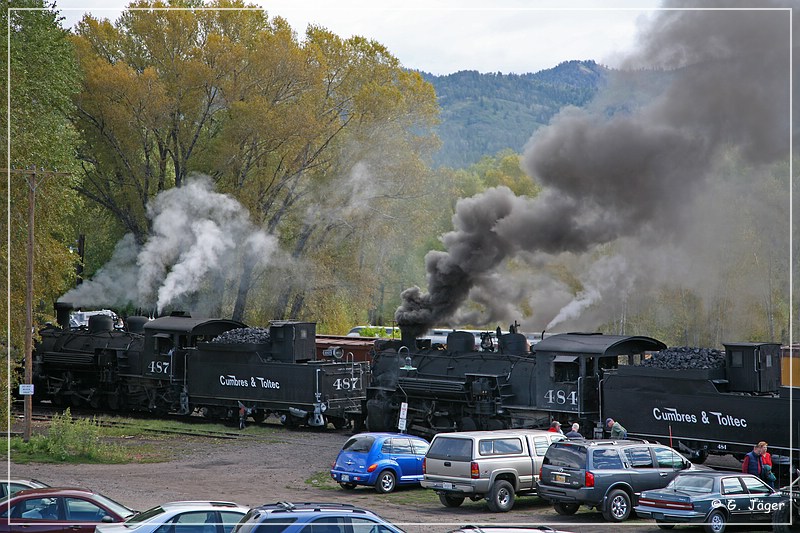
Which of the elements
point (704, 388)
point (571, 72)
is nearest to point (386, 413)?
point (704, 388)

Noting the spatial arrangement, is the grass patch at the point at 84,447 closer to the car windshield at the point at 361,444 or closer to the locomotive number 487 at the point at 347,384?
the locomotive number 487 at the point at 347,384

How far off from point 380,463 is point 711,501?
7.00 m

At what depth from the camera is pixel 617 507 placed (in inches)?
655

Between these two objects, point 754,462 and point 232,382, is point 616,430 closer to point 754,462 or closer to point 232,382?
point 754,462

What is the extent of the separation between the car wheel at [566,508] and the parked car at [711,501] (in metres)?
1.44

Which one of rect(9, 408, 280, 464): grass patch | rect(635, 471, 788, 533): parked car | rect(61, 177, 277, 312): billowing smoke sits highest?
rect(61, 177, 277, 312): billowing smoke

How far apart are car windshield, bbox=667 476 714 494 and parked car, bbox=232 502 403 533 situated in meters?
6.17

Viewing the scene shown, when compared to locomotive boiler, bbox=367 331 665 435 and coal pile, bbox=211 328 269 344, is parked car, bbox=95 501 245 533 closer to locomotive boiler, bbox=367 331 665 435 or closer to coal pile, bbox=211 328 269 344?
locomotive boiler, bbox=367 331 665 435

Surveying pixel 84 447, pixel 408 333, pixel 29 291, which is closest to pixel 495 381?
pixel 408 333

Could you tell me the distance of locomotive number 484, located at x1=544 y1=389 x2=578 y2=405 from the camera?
23281 mm

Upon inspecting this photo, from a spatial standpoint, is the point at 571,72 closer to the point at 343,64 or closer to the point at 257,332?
the point at 343,64

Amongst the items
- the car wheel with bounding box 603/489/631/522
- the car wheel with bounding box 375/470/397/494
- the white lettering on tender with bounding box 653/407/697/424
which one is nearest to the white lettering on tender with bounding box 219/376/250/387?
the car wheel with bounding box 375/470/397/494

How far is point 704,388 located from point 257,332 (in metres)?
15.5

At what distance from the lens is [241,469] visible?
76.3ft
